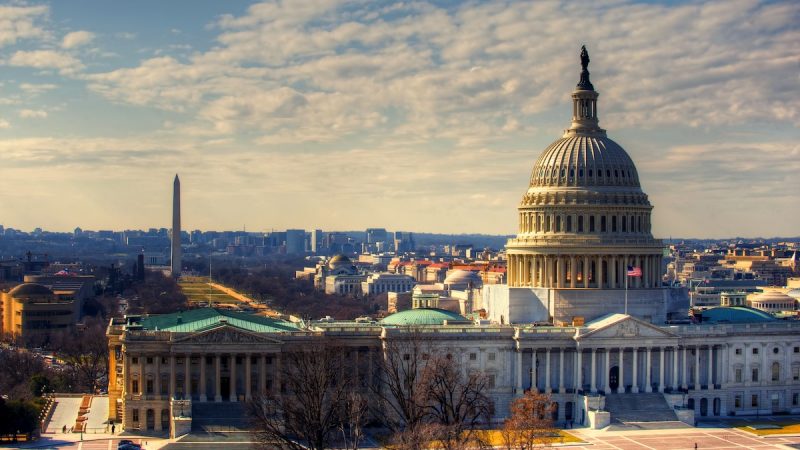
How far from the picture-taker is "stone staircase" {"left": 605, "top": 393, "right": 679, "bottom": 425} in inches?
4990

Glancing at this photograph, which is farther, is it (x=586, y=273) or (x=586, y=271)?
(x=586, y=271)

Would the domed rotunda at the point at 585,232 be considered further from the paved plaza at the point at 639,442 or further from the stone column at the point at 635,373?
the paved plaza at the point at 639,442

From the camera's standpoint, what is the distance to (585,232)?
145 metres

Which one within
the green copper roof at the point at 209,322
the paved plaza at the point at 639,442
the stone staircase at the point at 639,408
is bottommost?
the paved plaza at the point at 639,442

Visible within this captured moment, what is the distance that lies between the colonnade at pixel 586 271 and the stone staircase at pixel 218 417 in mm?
40114

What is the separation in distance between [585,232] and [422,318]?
71.8 ft

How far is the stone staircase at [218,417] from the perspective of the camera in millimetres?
116750

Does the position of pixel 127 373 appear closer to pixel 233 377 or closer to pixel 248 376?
pixel 233 377

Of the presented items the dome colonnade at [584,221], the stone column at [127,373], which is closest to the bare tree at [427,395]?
the dome colonnade at [584,221]

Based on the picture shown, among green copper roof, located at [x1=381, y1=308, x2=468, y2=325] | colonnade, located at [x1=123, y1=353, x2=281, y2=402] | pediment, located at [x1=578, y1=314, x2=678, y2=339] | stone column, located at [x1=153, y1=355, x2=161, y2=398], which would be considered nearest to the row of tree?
colonnade, located at [x1=123, y1=353, x2=281, y2=402]

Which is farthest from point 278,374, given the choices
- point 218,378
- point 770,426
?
point 770,426

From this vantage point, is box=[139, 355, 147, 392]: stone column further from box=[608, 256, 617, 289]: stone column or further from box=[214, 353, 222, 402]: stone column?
box=[608, 256, 617, 289]: stone column

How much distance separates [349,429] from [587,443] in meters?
21.5

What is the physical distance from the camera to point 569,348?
13275 cm
